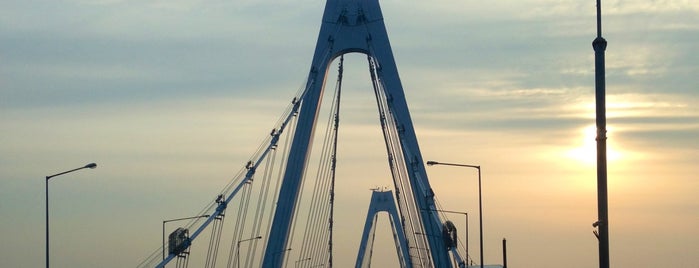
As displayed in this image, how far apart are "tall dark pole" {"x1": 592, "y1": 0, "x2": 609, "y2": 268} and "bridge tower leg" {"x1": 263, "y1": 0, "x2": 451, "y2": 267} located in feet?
123

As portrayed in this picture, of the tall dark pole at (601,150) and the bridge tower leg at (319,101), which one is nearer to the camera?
the tall dark pole at (601,150)

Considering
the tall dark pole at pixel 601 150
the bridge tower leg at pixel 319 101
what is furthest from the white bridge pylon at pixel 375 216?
the tall dark pole at pixel 601 150

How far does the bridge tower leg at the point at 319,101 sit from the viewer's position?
63.5 m

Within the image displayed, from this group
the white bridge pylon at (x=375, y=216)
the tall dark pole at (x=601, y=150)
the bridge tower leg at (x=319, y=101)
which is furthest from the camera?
the white bridge pylon at (x=375, y=216)

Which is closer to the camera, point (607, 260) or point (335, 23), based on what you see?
point (607, 260)

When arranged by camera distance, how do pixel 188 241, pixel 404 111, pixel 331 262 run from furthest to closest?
pixel 331 262
pixel 404 111
pixel 188 241

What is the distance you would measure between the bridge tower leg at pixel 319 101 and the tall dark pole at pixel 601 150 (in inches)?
1471

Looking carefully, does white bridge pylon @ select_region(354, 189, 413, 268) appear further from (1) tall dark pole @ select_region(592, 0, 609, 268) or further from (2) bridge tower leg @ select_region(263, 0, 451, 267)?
(1) tall dark pole @ select_region(592, 0, 609, 268)

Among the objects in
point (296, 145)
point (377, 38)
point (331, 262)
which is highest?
point (377, 38)

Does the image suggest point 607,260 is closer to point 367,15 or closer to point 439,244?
point 439,244

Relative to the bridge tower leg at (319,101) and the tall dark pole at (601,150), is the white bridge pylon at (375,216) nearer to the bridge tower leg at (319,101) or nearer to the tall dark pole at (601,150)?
the bridge tower leg at (319,101)

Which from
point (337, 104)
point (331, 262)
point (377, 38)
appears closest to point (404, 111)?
point (377, 38)

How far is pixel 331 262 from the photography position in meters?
102

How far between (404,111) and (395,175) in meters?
6.11
